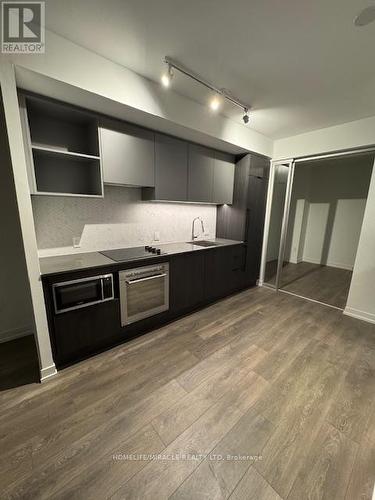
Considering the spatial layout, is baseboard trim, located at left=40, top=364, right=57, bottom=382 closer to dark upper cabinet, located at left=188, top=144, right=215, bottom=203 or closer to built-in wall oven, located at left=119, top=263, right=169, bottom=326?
built-in wall oven, located at left=119, top=263, right=169, bottom=326

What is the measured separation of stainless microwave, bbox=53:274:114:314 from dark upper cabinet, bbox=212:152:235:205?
6.74 ft

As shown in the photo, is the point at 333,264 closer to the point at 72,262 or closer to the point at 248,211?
the point at 248,211

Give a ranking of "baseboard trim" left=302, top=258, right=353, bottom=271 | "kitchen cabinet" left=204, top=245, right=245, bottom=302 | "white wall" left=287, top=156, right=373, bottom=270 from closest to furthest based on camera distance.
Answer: "kitchen cabinet" left=204, top=245, right=245, bottom=302
"white wall" left=287, top=156, right=373, bottom=270
"baseboard trim" left=302, top=258, right=353, bottom=271

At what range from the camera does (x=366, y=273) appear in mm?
2779

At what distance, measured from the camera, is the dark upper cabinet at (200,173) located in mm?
2801

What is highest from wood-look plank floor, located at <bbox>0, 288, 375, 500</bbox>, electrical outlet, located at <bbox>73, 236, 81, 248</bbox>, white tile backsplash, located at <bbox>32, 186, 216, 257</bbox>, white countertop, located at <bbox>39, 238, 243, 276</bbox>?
white tile backsplash, located at <bbox>32, 186, 216, 257</bbox>

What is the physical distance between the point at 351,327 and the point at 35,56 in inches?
165

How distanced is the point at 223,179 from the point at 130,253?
193 centimetres

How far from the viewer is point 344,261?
5.08 metres

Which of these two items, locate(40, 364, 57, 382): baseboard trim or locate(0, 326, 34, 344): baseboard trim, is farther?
locate(0, 326, 34, 344): baseboard trim

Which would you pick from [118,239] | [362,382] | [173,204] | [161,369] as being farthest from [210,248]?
[362,382]

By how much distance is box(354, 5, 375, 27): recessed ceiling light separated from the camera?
1.20 m

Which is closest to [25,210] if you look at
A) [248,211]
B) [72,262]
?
[72,262]

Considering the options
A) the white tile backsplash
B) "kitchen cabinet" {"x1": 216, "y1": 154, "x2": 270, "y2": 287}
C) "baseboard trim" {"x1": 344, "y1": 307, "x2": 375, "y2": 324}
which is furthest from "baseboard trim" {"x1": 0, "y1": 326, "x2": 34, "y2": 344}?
"baseboard trim" {"x1": 344, "y1": 307, "x2": 375, "y2": 324}
